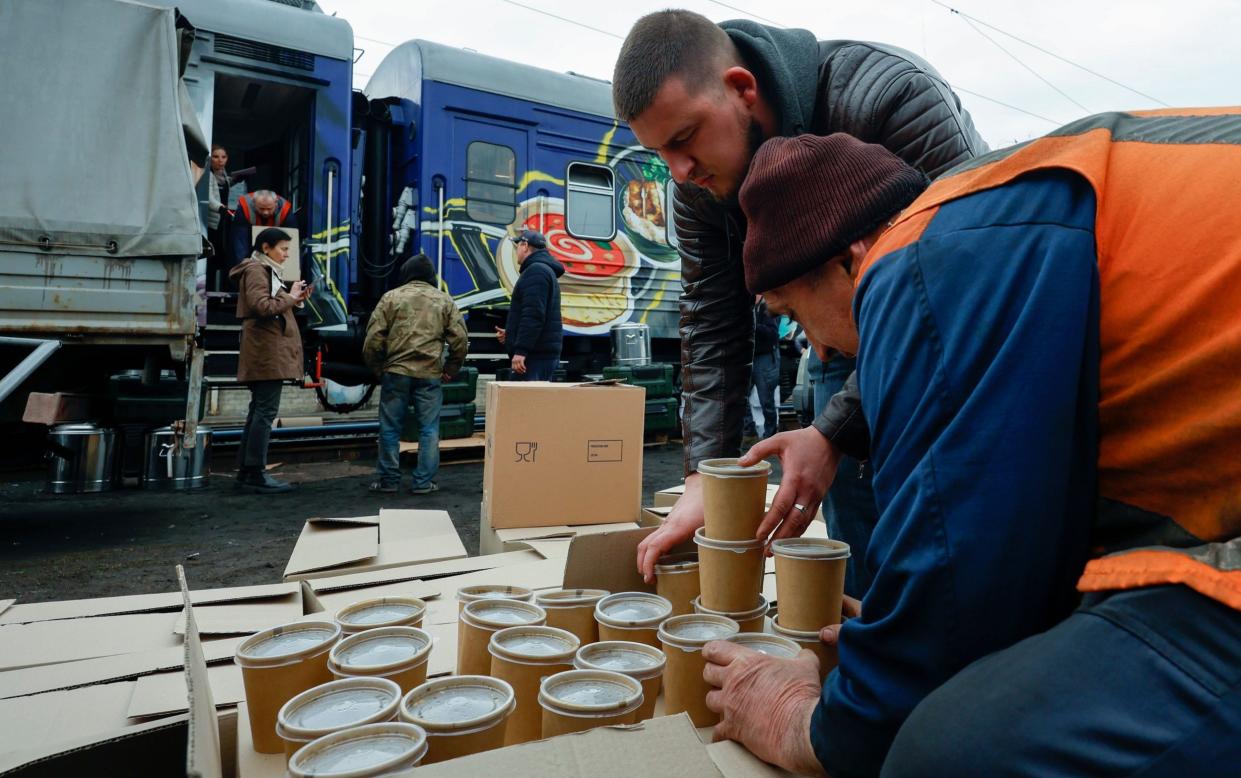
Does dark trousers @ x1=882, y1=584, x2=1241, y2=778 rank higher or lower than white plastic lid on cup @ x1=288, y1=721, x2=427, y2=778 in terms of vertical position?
higher

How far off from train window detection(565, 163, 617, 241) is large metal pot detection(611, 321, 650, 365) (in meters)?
1.10

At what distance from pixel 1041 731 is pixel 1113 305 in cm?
49

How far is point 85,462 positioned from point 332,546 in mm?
4646

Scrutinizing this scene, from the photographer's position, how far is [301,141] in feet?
23.7

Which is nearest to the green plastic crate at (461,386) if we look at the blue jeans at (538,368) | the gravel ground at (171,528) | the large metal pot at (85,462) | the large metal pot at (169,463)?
the blue jeans at (538,368)

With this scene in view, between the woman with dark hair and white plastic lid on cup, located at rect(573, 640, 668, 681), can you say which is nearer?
white plastic lid on cup, located at rect(573, 640, 668, 681)

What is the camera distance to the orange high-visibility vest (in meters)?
0.81

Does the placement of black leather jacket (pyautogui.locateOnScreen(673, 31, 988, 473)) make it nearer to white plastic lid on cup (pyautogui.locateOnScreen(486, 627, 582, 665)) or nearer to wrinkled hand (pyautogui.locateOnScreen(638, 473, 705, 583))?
wrinkled hand (pyautogui.locateOnScreen(638, 473, 705, 583))

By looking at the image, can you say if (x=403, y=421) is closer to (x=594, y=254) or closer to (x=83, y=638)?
(x=594, y=254)

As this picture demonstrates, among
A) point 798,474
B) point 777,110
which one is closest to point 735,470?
point 798,474

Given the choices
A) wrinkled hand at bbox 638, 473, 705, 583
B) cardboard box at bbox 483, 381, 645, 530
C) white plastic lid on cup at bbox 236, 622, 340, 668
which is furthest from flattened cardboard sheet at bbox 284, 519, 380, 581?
wrinkled hand at bbox 638, 473, 705, 583

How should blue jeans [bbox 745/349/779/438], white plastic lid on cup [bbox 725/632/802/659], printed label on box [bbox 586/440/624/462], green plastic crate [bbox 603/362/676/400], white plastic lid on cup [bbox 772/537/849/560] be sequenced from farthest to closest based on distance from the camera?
blue jeans [bbox 745/349/779/438] < green plastic crate [bbox 603/362/676/400] < printed label on box [bbox 586/440/624/462] < white plastic lid on cup [bbox 772/537/849/560] < white plastic lid on cup [bbox 725/632/802/659]

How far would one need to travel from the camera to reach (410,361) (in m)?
6.21

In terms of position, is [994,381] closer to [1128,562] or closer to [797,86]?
[1128,562]
